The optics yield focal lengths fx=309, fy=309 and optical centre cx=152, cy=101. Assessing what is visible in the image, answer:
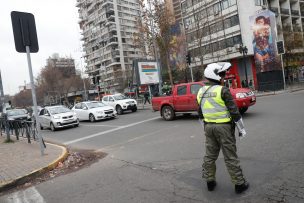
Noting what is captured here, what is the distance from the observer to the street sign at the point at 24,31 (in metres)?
8.40

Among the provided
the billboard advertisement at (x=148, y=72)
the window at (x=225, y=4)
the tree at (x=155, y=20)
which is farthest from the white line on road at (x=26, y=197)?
the window at (x=225, y=4)

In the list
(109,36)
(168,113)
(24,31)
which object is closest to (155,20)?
(168,113)

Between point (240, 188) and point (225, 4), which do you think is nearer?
point (240, 188)

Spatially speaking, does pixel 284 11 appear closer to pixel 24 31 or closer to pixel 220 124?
pixel 24 31

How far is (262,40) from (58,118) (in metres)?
22.7

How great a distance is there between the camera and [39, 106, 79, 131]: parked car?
18.6m

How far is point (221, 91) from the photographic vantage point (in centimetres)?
458

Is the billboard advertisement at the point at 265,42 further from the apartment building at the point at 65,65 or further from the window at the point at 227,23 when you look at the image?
the apartment building at the point at 65,65

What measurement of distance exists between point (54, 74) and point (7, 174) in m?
79.4

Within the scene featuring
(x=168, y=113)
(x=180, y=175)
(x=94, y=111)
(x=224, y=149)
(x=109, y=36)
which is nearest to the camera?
(x=224, y=149)

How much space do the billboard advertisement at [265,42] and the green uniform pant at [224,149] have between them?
2874 cm

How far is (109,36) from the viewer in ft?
319

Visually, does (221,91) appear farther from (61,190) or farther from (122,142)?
(122,142)

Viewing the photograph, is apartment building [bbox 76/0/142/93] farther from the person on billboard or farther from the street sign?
the street sign
